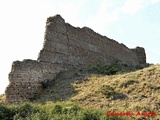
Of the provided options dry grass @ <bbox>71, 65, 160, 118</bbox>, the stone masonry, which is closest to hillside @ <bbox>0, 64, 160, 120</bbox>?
dry grass @ <bbox>71, 65, 160, 118</bbox>

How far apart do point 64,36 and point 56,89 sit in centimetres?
433

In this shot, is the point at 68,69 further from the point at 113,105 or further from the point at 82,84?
the point at 113,105

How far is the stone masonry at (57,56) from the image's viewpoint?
14.7 metres

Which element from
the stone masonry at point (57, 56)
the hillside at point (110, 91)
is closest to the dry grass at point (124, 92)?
the hillside at point (110, 91)

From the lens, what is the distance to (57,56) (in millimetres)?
17547

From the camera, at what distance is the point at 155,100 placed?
39.1 feet

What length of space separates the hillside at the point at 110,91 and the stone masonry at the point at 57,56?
0.67m

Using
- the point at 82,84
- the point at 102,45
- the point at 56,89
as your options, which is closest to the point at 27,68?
the point at 56,89

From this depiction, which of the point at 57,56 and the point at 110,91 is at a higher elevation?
the point at 57,56

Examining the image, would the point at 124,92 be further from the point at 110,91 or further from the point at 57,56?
the point at 57,56

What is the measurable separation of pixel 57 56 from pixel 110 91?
16.9 ft

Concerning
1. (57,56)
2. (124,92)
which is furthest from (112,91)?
(57,56)

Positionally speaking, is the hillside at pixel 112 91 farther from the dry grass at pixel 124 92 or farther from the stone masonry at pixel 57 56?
the stone masonry at pixel 57 56

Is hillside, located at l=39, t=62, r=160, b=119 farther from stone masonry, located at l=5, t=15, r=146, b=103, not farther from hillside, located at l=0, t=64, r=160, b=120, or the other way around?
stone masonry, located at l=5, t=15, r=146, b=103
